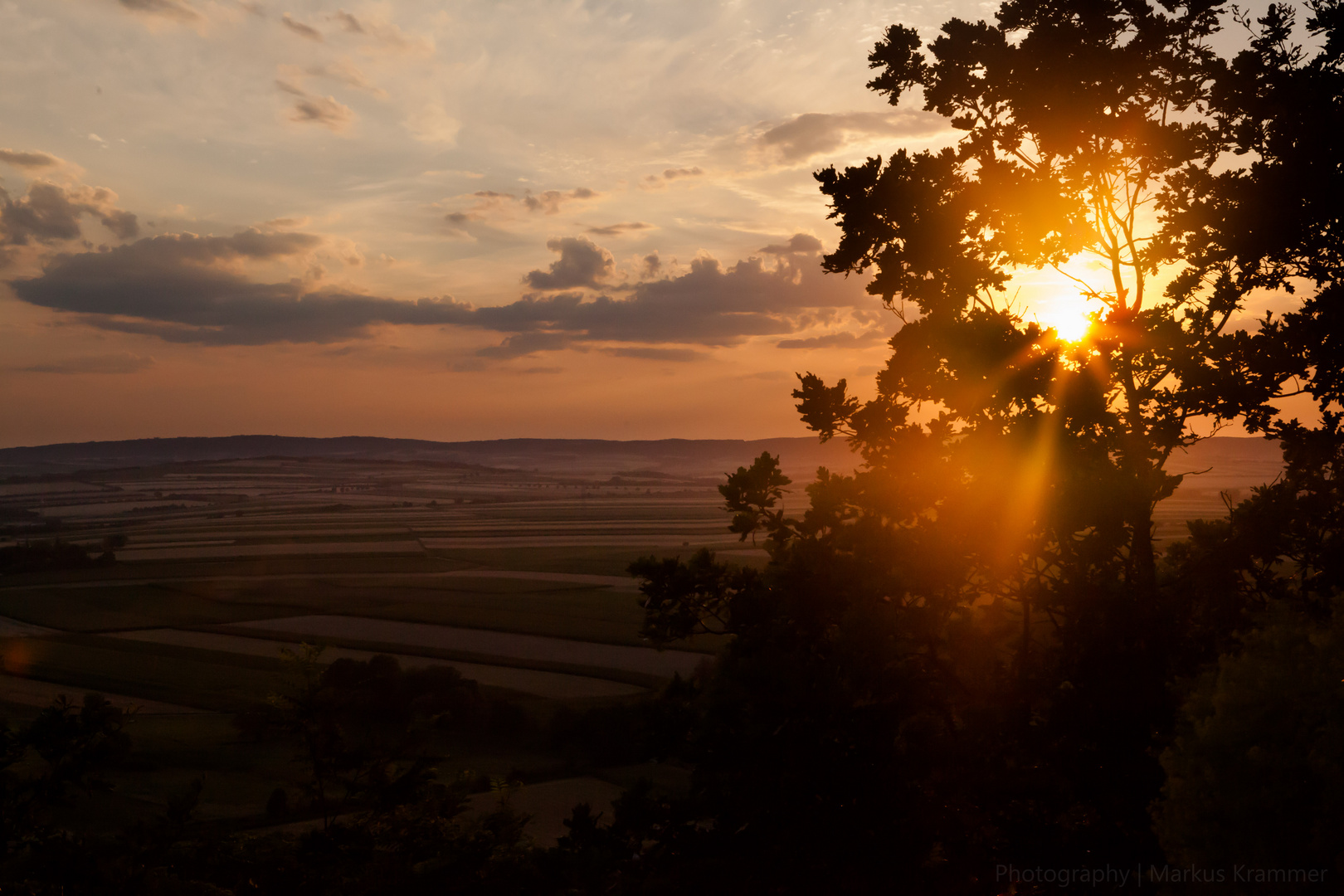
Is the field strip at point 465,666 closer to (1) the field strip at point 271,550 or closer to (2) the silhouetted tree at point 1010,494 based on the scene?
(2) the silhouetted tree at point 1010,494

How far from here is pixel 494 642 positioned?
56.0m

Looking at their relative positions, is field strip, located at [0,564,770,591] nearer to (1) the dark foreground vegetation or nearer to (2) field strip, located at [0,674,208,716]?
(2) field strip, located at [0,674,208,716]

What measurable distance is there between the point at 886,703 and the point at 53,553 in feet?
344

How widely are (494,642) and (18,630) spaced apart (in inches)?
1284

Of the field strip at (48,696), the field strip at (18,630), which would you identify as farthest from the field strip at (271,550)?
the field strip at (48,696)

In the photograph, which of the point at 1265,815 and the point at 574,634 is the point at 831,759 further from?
the point at 574,634

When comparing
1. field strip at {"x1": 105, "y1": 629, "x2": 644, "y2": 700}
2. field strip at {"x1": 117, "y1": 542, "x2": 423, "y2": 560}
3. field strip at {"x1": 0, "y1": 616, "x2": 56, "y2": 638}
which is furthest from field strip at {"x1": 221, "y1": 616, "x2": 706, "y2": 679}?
field strip at {"x1": 117, "y1": 542, "x2": 423, "y2": 560}

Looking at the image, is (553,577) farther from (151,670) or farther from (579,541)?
(151,670)

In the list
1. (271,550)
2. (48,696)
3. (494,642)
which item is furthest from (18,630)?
(271,550)

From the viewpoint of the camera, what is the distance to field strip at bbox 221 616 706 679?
163ft

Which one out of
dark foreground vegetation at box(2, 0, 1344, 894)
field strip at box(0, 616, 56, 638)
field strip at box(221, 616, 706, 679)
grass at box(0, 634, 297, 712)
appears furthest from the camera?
field strip at box(0, 616, 56, 638)

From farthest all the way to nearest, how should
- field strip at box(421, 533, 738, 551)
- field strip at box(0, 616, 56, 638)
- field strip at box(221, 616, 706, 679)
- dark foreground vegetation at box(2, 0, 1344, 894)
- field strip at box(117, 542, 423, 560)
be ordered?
field strip at box(421, 533, 738, 551) → field strip at box(117, 542, 423, 560) → field strip at box(0, 616, 56, 638) → field strip at box(221, 616, 706, 679) → dark foreground vegetation at box(2, 0, 1344, 894)

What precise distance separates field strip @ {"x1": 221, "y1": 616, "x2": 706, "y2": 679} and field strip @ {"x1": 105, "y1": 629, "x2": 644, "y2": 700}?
247cm

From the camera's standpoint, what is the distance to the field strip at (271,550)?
100000 millimetres
